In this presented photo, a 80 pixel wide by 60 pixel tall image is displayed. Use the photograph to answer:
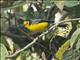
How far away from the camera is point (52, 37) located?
77cm

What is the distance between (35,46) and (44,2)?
13 centimetres

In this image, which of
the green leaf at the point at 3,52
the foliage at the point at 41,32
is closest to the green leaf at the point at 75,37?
the foliage at the point at 41,32

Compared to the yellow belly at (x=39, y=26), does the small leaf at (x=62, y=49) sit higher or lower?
lower

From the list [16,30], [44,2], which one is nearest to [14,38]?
[16,30]

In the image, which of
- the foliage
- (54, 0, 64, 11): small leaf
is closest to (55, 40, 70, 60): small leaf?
the foliage

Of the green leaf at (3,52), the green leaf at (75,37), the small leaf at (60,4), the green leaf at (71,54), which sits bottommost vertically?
the green leaf at (3,52)

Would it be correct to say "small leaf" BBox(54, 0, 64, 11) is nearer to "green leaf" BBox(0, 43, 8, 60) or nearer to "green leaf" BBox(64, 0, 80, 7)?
"green leaf" BBox(64, 0, 80, 7)

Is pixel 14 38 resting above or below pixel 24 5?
below

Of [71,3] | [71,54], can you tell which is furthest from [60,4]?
[71,54]

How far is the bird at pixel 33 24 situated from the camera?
0.77m

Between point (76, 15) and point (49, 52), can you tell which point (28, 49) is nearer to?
point (49, 52)

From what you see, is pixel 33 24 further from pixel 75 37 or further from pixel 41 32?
pixel 75 37

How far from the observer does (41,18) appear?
0.78 m

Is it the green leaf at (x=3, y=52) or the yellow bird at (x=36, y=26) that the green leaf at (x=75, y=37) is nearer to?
the yellow bird at (x=36, y=26)
